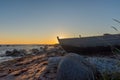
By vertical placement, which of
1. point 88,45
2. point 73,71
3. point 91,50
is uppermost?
point 88,45

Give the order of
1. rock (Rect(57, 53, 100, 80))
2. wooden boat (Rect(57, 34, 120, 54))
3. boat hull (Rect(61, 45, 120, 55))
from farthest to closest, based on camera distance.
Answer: boat hull (Rect(61, 45, 120, 55))
wooden boat (Rect(57, 34, 120, 54))
rock (Rect(57, 53, 100, 80))

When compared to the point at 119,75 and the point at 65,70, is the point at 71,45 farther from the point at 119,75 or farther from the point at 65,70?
the point at 119,75

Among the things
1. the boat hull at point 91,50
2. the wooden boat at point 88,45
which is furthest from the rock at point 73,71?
the boat hull at point 91,50

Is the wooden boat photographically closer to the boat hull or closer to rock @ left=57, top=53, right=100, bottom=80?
the boat hull

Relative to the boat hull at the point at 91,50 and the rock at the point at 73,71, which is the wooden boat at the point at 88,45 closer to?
the boat hull at the point at 91,50

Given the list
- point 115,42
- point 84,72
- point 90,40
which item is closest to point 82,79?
point 84,72

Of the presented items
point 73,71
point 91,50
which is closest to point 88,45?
point 91,50

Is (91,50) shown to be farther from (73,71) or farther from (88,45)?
(73,71)

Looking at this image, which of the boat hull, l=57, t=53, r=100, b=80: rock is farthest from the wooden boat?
l=57, t=53, r=100, b=80: rock

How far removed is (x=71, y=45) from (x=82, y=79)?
575 inches

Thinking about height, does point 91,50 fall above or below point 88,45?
below

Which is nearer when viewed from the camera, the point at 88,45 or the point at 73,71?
the point at 73,71

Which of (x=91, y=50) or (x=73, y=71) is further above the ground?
(x=91, y=50)

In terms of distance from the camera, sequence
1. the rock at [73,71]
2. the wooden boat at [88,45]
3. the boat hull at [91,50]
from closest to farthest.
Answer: the rock at [73,71]
the wooden boat at [88,45]
the boat hull at [91,50]
